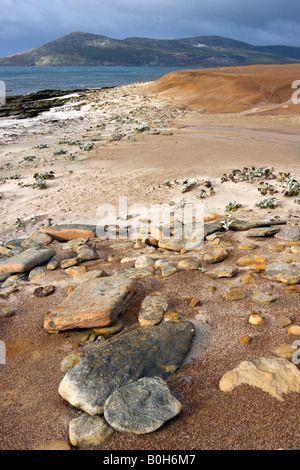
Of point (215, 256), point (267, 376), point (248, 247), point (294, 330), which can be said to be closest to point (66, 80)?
point (248, 247)

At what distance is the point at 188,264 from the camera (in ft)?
16.1

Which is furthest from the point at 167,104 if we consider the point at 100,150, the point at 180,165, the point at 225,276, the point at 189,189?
the point at 225,276

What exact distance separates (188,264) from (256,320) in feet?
5.00

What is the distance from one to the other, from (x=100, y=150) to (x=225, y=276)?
9600mm

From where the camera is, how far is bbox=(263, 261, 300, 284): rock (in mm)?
4161

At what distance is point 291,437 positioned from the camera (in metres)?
2.33

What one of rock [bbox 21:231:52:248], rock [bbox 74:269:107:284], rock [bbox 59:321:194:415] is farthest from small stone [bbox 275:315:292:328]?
rock [bbox 21:231:52:248]

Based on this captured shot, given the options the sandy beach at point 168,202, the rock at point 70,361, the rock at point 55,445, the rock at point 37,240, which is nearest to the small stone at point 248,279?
the sandy beach at point 168,202

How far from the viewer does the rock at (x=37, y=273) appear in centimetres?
521

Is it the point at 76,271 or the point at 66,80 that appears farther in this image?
the point at 66,80

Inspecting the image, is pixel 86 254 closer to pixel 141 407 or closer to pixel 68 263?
pixel 68 263

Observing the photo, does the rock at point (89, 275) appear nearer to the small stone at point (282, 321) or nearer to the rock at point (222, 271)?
the rock at point (222, 271)

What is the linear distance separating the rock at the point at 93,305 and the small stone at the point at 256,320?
1433 millimetres

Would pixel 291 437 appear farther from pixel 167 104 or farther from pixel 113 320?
pixel 167 104
